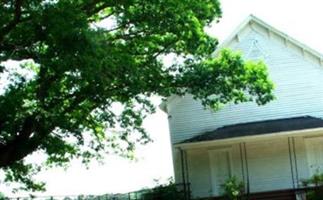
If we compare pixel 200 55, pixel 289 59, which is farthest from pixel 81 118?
pixel 289 59

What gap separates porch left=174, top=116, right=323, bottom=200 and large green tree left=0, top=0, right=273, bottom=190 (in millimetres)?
6457

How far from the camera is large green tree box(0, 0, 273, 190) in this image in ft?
53.9

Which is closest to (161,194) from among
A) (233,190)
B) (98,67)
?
(233,190)

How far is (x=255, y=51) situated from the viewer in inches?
1241

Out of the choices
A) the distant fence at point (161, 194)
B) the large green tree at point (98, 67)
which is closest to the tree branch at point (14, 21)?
the large green tree at point (98, 67)

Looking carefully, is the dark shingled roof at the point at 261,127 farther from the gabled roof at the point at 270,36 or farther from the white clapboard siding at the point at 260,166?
the gabled roof at the point at 270,36

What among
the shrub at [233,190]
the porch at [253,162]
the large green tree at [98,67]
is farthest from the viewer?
the porch at [253,162]

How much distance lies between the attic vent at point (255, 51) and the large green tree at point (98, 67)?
8429mm

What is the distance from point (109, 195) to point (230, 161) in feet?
19.5

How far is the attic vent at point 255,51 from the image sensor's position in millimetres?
31406

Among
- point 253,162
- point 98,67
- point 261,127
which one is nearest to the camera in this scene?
point 98,67

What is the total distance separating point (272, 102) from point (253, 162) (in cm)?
301

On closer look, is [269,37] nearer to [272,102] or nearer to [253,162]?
[272,102]

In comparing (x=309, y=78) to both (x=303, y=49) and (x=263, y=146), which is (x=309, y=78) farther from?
(x=263, y=146)
